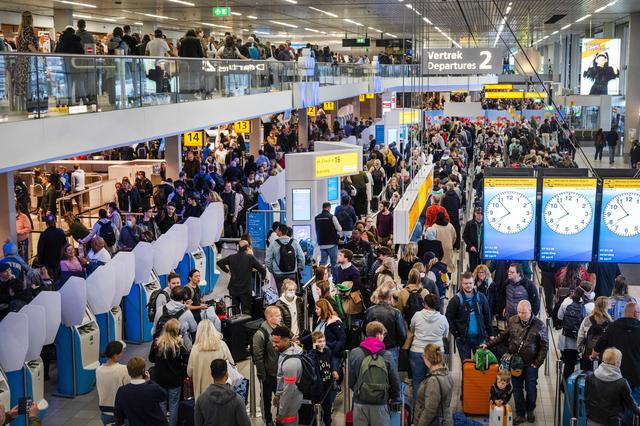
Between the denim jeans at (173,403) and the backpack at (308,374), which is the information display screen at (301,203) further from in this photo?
the backpack at (308,374)

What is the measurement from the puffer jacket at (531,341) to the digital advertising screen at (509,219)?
5.94ft

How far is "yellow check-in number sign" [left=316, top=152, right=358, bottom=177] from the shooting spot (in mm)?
17047

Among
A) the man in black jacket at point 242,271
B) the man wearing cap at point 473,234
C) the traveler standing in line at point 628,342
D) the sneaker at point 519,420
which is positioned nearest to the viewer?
the traveler standing in line at point 628,342

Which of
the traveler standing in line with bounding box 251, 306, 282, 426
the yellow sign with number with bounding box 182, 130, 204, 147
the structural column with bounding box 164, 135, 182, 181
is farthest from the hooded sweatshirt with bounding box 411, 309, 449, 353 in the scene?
the yellow sign with number with bounding box 182, 130, 204, 147

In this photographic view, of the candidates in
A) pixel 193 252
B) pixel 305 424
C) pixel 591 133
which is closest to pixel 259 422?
pixel 305 424

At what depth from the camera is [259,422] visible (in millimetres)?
9406

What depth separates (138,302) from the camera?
12438 mm

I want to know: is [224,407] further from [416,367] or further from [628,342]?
[628,342]

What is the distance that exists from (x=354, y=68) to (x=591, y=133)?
51.2 feet

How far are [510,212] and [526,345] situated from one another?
2160 millimetres

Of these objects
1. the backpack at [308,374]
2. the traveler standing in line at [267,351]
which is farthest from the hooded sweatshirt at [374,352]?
the traveler standing in line at [267,351]

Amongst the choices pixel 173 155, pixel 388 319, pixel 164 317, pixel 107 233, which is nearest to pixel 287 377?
pixel 388 319

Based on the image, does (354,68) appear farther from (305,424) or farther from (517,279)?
(305,424)

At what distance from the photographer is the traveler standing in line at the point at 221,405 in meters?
6.68
